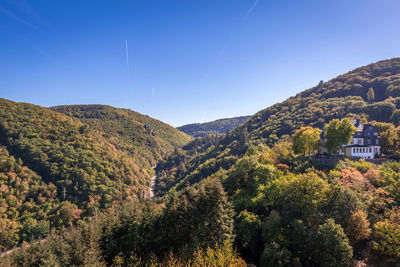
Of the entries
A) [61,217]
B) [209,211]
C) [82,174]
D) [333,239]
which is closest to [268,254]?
[333,239]

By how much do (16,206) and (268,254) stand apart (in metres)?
122

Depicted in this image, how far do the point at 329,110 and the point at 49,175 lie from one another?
17367cm

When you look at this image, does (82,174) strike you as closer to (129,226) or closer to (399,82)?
(129,226)

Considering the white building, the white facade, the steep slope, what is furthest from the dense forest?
the steep slope

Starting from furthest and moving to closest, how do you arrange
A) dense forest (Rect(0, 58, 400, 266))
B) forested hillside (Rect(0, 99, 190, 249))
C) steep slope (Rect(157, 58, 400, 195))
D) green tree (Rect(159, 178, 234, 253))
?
steep slope (Rect(157, 58, 400, 195)) → forested hillside (Rect(0, 99, 190, 249)) → green tree (Rect(159, 178, 234, 253)) → dense forest (Rect(0, 58, 400, 266))

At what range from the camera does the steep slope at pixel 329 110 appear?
302ft

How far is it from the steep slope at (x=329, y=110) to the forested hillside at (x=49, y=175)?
40.2 meters

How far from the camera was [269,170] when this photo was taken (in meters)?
35.8

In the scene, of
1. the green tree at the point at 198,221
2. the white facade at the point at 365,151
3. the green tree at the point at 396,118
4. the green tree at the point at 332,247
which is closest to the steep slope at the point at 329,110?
the green tree at the point at 396,118

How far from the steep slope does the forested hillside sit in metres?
40.2

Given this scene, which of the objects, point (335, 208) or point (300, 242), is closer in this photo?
point (300, 242)

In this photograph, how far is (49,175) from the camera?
4301 inches

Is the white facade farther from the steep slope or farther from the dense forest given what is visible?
the steep slope

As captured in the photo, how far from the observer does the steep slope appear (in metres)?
92.1
